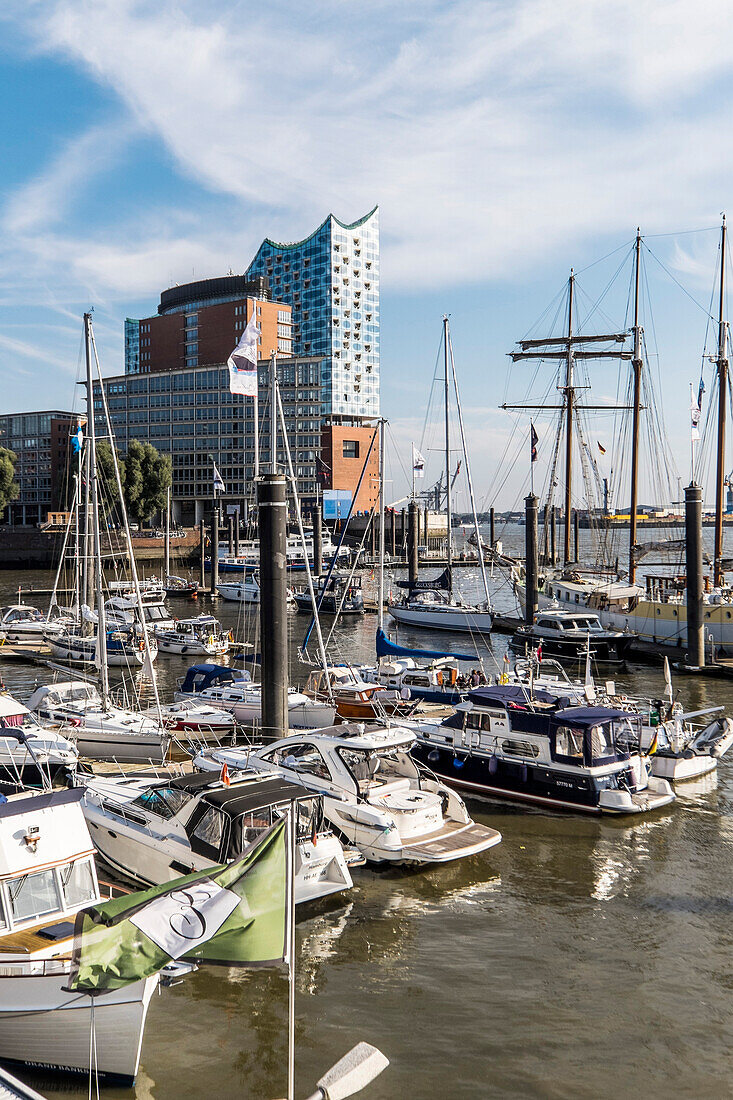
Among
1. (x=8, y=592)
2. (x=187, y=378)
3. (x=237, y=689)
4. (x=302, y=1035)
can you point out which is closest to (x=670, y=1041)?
(x=302, y=1035)

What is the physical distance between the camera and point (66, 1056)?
9.81 m

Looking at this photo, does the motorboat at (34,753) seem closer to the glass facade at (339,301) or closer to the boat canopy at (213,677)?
the boat canopy at (213,677)

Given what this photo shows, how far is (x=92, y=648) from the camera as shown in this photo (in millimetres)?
42406

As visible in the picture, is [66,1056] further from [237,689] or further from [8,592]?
[8,592]

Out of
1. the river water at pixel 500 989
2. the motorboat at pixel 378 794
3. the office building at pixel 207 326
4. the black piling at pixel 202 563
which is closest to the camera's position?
the river water at pixel 500 989

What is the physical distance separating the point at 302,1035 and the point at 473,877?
645 centimetres

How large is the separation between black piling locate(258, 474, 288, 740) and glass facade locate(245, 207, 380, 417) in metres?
159

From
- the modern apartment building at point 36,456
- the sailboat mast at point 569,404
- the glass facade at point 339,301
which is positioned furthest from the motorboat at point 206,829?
the glass facade at point 339,301

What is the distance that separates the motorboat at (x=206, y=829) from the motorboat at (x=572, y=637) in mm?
28932

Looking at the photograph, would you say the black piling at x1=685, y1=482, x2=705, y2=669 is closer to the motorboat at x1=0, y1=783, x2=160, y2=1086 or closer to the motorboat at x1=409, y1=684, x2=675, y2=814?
the motorboat at x1=409, y1=684, x2=675, y2=814

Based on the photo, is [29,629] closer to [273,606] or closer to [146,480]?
[273,606]

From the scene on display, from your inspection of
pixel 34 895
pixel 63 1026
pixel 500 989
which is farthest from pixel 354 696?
pixel 63 1026

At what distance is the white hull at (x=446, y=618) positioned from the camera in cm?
5597

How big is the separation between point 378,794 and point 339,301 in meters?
179
